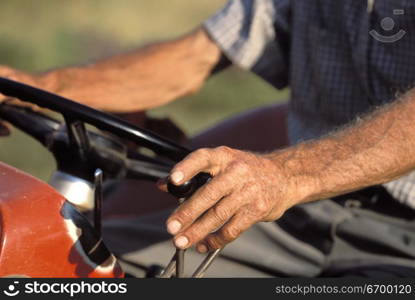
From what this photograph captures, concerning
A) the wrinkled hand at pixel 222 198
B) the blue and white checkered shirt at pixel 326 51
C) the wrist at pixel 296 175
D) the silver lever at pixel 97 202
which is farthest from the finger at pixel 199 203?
the blue and white checkered shirt at pixel 326 51

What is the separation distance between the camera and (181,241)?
1579 mm

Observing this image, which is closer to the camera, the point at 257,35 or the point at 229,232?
the point at 229,232

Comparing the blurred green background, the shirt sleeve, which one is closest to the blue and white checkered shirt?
the shirt sleeve

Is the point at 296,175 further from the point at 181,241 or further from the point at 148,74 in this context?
the point at 148,74

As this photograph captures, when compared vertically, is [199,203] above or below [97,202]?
above

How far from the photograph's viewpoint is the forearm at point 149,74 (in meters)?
2.73

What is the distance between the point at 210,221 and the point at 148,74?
129 cm

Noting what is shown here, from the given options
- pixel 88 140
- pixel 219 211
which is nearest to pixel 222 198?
pixel 219 211

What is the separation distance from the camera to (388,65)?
7.67ft

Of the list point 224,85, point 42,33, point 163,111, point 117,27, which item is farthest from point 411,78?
point 117,27

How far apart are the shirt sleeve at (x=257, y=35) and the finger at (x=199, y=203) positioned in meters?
1.15

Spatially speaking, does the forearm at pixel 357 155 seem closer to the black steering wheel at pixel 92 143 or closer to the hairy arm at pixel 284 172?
the hairy arm at pixel 284 172

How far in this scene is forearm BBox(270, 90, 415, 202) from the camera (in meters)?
1.73

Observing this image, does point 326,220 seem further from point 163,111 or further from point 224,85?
point 224,85
